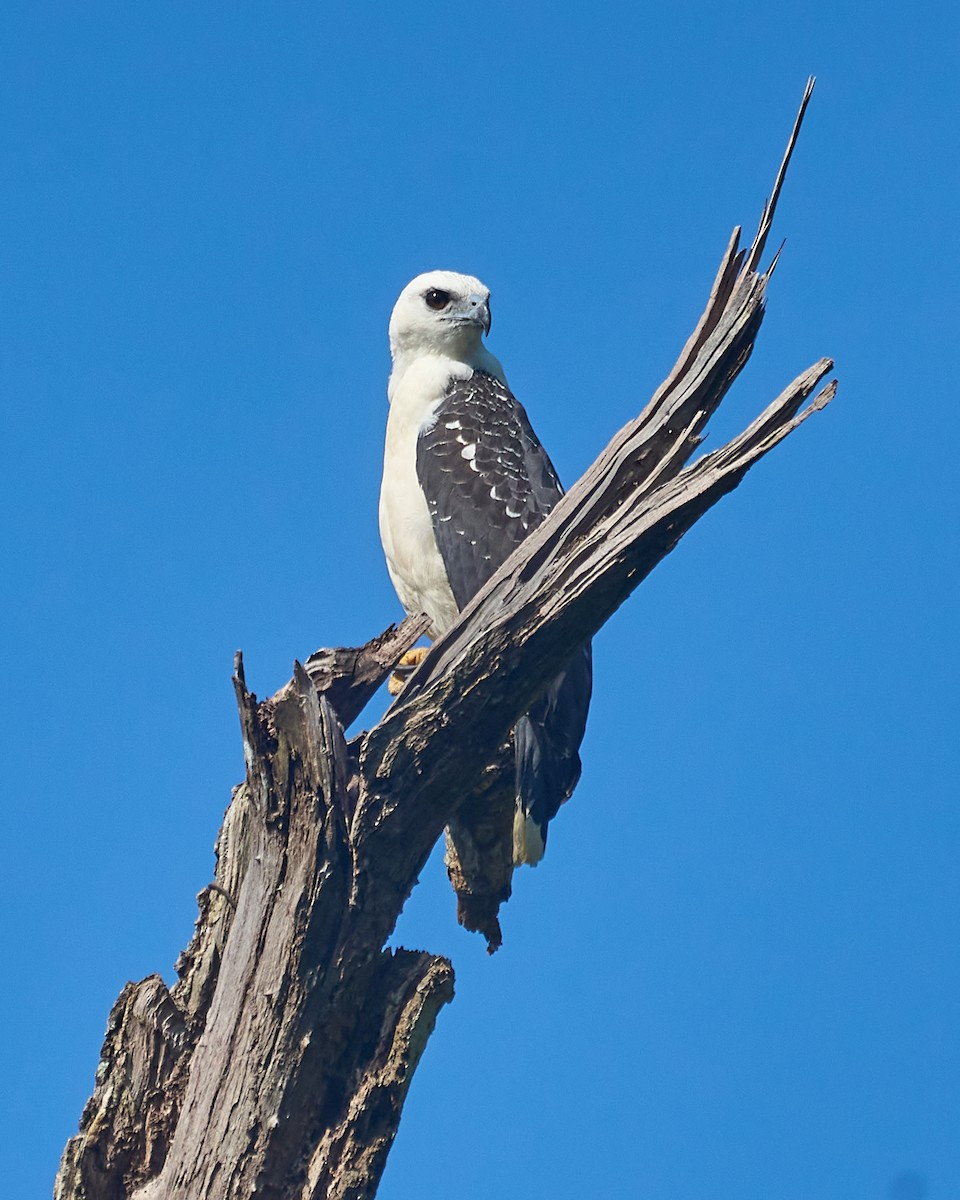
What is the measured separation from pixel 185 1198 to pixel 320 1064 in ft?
1.88

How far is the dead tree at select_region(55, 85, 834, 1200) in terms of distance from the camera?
430 centimetres

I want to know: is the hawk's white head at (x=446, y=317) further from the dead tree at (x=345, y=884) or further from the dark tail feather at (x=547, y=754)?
the dead tree at (x=345, y=884)

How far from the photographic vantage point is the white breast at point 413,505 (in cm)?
659

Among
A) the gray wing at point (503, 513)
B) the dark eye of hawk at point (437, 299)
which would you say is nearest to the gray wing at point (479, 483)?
the gray wing at point (503, 513)

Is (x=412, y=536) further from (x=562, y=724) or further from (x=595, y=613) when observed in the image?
(x=595, y=613)

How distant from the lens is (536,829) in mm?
5480

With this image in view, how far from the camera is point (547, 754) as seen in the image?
564 centimetres

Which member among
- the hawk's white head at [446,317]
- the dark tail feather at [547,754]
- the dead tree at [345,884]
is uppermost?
the hawk's white head at [446,317]

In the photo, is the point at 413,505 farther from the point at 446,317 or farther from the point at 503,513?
the point at 446,317

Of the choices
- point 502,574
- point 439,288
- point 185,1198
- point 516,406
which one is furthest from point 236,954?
point 439,288

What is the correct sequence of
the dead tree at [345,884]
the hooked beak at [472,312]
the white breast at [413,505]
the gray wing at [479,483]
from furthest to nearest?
the hooked beak at [472,312]
the white breast at [413,505]
the gray wing at [479,483]
the dead tree at [345,884]

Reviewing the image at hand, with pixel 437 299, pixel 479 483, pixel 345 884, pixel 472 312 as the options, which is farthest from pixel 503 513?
pixel 345 884

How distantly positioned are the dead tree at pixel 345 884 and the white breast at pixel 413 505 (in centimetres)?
195

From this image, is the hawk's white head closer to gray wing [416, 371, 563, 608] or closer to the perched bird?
the perched bird
